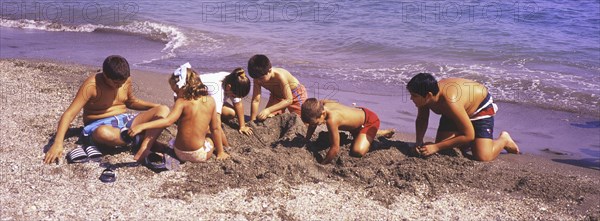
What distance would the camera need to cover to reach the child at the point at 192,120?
447cm

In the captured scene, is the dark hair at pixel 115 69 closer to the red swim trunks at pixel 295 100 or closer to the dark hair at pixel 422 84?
the red swim trunks at pixel 295 100

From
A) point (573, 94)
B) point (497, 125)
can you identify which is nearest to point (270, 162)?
point (497, 125)

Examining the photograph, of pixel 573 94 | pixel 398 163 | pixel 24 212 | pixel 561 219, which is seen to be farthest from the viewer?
pixel 573 94

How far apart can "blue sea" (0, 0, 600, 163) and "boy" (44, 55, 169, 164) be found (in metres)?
2.97

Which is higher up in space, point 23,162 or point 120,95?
point 120,95

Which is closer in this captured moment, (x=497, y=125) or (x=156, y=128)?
(x=156, y=128)

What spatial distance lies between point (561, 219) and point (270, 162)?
2251 millimetres

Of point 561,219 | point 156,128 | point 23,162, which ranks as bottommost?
point 561,219

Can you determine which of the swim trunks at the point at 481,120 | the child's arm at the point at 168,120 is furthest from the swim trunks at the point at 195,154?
the swim trunks at the point at 481,120

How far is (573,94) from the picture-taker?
824cm

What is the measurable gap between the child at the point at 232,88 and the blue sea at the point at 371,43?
190cm

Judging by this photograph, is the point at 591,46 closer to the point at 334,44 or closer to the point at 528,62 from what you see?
the point at 528,62

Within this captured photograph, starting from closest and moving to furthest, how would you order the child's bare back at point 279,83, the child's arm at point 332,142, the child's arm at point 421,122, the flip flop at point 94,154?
the flip flop at point 94,154, the child's arm at point 332,142, the child's arm at point 421,122, the child's bare back at point 279,83

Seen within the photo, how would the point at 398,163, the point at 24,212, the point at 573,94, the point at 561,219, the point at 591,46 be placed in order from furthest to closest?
the point at 591,46, the point at 573,94, the point at 398,163, the point at 561,219, the point at 24,212
